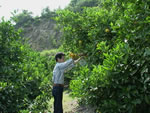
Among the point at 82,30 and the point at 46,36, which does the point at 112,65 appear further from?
the point at 46,36

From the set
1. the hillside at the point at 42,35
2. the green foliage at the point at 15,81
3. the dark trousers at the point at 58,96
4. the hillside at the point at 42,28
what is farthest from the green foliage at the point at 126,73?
the hillside at the point at 42,35

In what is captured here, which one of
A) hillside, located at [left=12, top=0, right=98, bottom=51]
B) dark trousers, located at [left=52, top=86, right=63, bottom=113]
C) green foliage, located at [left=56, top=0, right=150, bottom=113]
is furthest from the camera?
hillside, located at [left=12, top=0, right=98, bottom=51]

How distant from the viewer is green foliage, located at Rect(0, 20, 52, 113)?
393 centimetres

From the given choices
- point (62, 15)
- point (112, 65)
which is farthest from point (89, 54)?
point (112, 65)

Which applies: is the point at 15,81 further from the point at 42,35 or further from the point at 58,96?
the point at 42,35

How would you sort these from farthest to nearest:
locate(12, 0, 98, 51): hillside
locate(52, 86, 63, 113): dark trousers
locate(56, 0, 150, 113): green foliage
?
locate(12, 0, 98, 51): hillside
locate(52, 86, 63, 113): dark trousers
locate(56, 0, 150, 113): green foliage

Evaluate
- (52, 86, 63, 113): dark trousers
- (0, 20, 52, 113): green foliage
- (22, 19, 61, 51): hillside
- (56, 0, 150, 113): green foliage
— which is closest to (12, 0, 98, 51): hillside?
(22, 19, 61, 51): hillside

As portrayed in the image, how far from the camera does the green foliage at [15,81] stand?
3.93 metres

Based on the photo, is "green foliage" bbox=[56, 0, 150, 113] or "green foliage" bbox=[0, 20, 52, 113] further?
"green foliage" bbox=[0, 20, 52, 113]

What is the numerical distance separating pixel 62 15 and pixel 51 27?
1310 inches

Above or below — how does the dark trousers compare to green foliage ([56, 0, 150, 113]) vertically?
below

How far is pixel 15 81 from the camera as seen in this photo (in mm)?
4453

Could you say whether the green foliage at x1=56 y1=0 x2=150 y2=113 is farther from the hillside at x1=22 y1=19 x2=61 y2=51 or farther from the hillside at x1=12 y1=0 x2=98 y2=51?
the hillside at x1=22 y1=19 x2=61 y2=51

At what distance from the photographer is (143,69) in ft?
7.21
